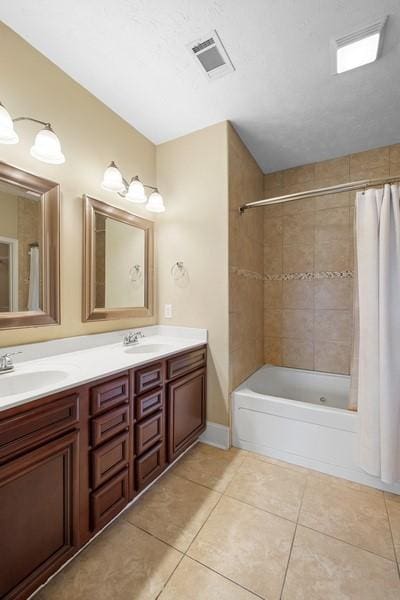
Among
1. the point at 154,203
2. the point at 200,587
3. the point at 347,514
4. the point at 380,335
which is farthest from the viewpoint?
the point at 154,203

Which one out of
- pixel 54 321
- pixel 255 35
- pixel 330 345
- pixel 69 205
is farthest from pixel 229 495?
pixel 255 35

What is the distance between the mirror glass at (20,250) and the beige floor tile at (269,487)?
1.68 metres

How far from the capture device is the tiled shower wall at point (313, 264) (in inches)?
101

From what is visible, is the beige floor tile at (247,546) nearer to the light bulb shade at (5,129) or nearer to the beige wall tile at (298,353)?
the beige wall tile at (298,353)

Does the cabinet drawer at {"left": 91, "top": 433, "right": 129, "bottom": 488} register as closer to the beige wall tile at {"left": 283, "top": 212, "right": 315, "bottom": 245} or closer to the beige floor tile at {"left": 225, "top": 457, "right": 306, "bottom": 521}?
the beige floor tile at {"left": 225, "top": 457, "right": 306, "bottom": 521}

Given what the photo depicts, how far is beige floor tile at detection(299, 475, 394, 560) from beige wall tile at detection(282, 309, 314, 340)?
52.6 inches

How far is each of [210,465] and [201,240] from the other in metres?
1.71

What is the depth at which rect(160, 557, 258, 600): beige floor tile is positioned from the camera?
106 cm

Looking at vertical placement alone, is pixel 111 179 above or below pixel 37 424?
above

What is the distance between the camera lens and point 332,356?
265cm

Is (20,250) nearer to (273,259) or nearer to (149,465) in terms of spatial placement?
(149,465)

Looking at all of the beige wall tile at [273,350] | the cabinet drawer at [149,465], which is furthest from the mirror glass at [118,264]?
the beige wall tile at [273,350]

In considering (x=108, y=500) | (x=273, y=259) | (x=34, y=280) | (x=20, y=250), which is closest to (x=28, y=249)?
(x=20, y=250)

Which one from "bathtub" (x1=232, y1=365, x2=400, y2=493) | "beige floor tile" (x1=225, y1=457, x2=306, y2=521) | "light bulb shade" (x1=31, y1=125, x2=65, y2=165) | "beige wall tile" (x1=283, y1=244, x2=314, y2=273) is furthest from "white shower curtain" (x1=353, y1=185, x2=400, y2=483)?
"light bulb shade" (x1=31, y1=125, x2=65, y2=165)
